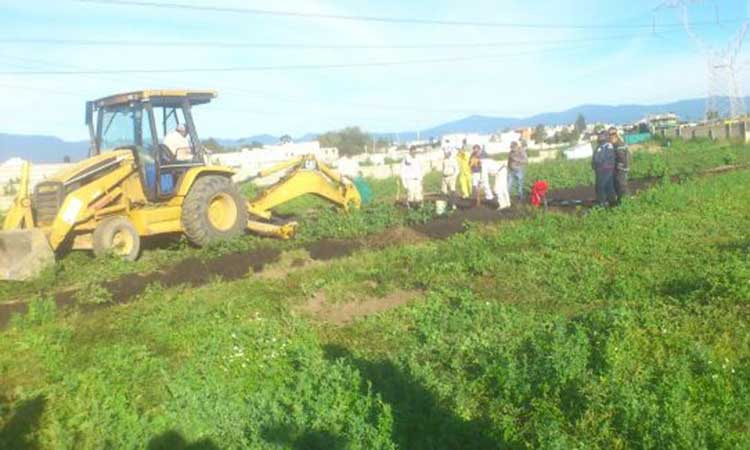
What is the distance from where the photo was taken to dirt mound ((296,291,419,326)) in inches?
295

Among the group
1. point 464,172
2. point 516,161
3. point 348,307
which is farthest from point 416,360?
point 464,172

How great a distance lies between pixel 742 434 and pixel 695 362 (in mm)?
1020

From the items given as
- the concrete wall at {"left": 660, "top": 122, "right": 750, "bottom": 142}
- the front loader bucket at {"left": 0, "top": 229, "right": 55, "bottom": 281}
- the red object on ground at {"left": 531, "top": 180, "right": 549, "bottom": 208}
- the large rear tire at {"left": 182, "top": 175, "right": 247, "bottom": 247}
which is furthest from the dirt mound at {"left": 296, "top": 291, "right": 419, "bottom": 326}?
the concrete wall at {"left": 660, "top": 122, "right": 750, "bottom": 142}

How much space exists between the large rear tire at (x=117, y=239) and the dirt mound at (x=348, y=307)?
4.08m

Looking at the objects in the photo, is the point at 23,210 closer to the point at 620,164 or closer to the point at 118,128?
the point at 118,128

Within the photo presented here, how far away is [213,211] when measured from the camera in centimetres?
1253

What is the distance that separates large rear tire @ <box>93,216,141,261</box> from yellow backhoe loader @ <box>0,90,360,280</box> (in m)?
0.01

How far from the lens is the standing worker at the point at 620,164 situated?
45.0 feet

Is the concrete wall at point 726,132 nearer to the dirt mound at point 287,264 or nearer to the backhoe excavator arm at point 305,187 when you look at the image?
the backhoe excavator arm at point 305,187

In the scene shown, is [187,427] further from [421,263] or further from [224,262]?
[224,262]

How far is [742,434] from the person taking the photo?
14.2 ft

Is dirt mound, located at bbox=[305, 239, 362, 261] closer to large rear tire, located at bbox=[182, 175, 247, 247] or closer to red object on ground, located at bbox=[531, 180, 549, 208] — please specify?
large rear tire, located at bbox=[182, 175, 247, 247]

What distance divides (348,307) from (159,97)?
19.5 feet

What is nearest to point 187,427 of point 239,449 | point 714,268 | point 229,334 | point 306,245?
point 239,449
